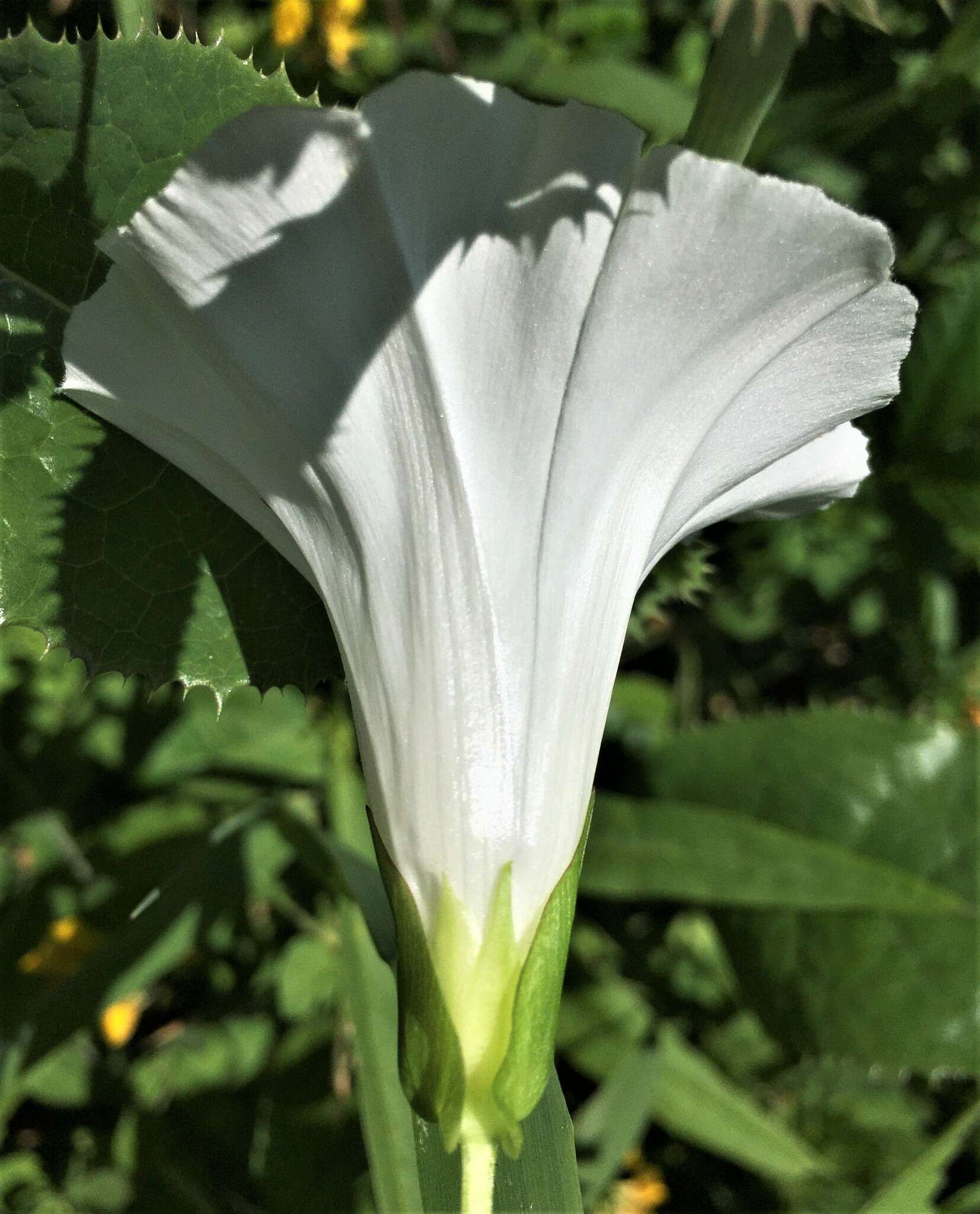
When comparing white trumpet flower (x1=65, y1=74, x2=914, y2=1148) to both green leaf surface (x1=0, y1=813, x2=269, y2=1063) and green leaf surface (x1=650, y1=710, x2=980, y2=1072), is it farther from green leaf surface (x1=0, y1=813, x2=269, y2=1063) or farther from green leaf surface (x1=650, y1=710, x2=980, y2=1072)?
green leaf surface (x1=650, y1=710, x2=980, y2=1072)

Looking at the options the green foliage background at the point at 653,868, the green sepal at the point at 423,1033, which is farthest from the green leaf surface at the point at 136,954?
the green sepal at the point at 423,1033

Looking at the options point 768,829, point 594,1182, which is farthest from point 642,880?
point 594,1182

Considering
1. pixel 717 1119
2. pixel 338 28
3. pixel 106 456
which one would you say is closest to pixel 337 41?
pixel 338 28

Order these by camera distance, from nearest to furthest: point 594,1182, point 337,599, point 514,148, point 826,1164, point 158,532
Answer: point 514,148, point 337,599, point 158,532, point 594,1182, point 826,1164

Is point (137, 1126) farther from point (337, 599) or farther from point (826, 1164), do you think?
point (337, 599)

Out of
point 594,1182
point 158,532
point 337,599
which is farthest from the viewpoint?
point 594,1182

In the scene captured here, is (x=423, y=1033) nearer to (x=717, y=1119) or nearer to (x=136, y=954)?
(x=136, y=954)

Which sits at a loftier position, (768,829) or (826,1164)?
(768,829)
